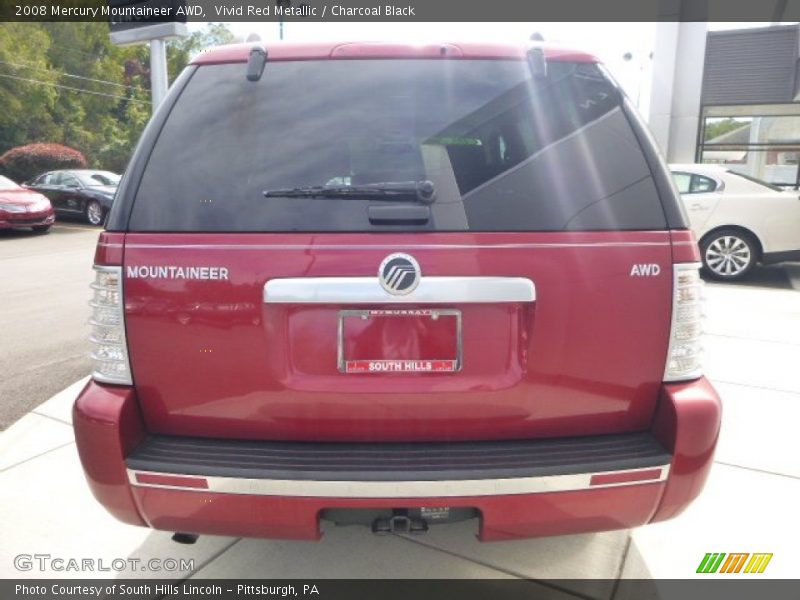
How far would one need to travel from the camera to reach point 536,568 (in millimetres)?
2480

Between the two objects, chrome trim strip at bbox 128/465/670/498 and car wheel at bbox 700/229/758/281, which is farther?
car wheel at bbox 700/229/758/281

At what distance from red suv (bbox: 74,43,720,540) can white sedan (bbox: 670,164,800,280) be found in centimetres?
743

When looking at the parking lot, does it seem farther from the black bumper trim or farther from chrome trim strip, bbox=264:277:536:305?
chrome trim strip, bbox=264:277:536:305

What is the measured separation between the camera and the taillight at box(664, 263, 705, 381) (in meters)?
1.87

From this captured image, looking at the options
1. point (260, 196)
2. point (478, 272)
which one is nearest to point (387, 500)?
point (478, 272)

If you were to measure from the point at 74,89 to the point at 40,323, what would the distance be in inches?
1334

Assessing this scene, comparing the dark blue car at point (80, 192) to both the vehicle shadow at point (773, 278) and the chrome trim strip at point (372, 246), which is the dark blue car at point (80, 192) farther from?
the chrome trim strip at point (372, 246)

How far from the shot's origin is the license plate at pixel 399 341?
5.88 ft

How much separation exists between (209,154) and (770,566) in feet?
8.98

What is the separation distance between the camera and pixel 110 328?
1.89 m

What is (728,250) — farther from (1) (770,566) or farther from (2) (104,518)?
(2) (104,518)

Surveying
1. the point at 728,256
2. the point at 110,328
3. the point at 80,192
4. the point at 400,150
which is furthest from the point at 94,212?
the point at 400,150

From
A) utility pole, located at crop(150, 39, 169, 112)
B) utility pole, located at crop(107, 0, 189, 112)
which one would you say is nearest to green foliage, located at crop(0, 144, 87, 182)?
utility pole, located at crop(107, 0, 189, 112)

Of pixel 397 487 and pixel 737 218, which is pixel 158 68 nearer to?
pixel 397 487
